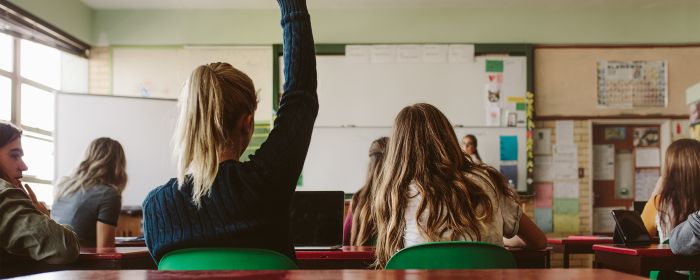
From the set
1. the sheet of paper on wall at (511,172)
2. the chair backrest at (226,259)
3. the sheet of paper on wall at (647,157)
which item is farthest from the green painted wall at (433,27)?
the chair backrest at (226,259)

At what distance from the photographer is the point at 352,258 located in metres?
2.92

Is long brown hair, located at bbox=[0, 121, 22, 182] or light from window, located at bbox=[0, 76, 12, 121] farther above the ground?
light from window, located at bbox=[0, 76, 12, 121]

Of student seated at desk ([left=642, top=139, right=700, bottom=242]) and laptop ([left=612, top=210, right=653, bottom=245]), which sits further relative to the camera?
student seated at desk ([left=642, top=139, right=700, bottom=242])

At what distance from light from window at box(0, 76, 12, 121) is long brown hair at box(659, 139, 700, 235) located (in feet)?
16.6

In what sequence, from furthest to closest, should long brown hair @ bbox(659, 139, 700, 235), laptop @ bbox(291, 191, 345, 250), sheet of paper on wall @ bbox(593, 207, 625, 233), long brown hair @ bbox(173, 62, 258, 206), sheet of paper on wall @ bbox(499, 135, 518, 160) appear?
sheet of paper on wall @ bbox(593, 207, 625, 233) → sheet of paper on wall @ bbox(499, 135, 518, 160) → long brown hair @ bbox(659, 139, 700, 235) → laptop @ bbox(291, 191, 345, 250) → long brown hair @ bbox(173, 62, 258, 206)

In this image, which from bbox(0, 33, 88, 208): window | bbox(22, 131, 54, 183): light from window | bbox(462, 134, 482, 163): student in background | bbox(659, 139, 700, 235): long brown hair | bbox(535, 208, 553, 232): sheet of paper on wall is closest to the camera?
bbox(659, 139, 700, 235): long brown hair

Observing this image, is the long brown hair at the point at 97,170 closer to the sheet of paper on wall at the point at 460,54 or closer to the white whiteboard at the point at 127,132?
the white whiteboard at the point at 127,132

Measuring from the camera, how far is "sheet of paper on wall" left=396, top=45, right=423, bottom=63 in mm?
7109

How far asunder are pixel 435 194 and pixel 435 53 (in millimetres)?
5028

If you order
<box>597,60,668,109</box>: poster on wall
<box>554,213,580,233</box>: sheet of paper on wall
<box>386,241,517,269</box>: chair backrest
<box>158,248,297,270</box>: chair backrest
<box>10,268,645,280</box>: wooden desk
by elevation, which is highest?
<box>597,60,668,109</box>: poster on wall

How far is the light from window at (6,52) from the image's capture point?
564 centimetres

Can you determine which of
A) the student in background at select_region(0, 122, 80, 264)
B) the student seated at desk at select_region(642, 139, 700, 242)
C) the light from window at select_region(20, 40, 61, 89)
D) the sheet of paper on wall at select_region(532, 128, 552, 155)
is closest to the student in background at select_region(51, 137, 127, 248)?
the student in background at select_region(0, 122, 80, 264)

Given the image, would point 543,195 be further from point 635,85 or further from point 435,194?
point 435,194

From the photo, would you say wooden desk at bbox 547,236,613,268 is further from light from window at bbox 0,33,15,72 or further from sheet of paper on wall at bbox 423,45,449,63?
light from window at bbox 0,33,15,72
